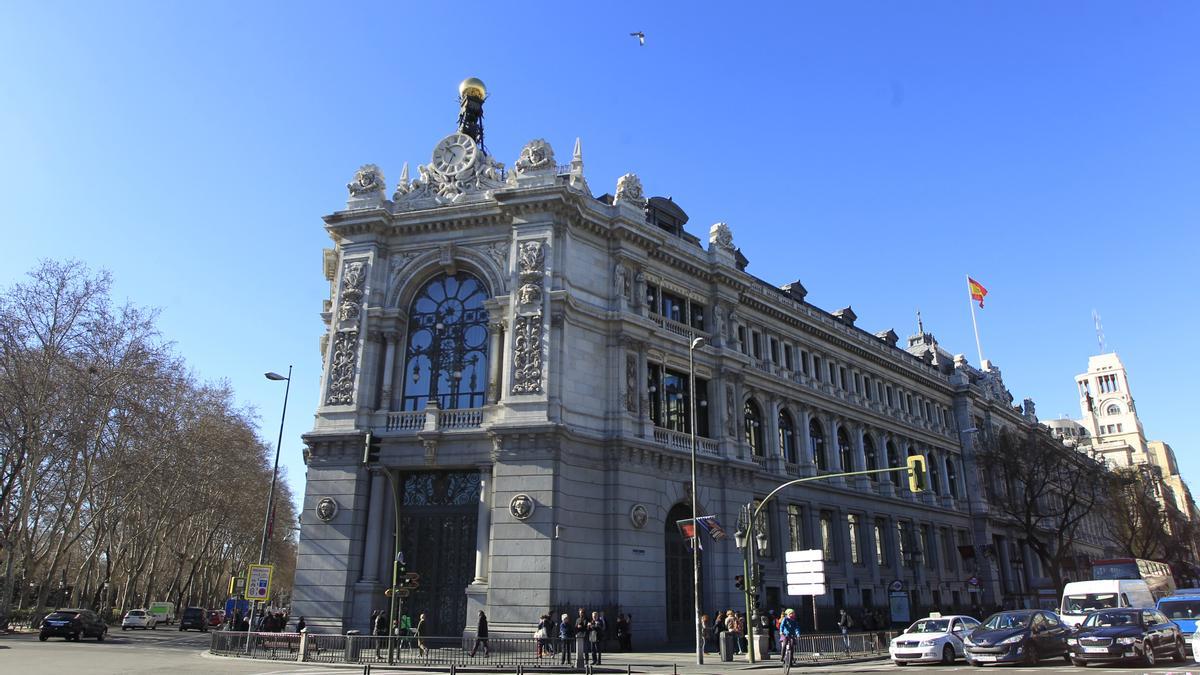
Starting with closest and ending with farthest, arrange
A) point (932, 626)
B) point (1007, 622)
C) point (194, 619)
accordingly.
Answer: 1. point (1007, 622)
2. point (932, 626)
3. point (194, 619)

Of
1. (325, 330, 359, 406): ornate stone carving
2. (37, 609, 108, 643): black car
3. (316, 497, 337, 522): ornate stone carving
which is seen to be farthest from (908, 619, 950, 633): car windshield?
(37, 609, 108, 643): black car

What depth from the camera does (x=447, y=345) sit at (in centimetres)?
3481

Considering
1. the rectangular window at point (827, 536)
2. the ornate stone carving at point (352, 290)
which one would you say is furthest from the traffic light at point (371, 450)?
the rectangular window at point (827, 536)

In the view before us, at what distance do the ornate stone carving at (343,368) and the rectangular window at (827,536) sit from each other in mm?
27772

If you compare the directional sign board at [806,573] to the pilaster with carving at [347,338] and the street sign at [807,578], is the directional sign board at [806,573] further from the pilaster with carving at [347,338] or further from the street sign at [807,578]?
the pilaster with carving at [347,338]

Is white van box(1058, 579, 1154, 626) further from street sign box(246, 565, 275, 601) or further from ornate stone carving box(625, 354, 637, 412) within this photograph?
street sign box(246, 565, 275, 601)

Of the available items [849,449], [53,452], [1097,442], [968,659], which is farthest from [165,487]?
[1097,442]

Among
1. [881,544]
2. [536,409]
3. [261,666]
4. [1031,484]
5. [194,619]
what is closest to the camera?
[261,666]

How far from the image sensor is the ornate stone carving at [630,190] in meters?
38.3

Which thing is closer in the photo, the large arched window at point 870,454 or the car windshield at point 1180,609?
the car windshield at point 1180,609

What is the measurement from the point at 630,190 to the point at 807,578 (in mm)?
21087

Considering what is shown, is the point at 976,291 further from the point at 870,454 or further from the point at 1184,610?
the point at 1184,610

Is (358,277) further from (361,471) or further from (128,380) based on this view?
(128,380)

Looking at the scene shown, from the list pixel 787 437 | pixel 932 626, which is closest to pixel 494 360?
pixel 932 626
